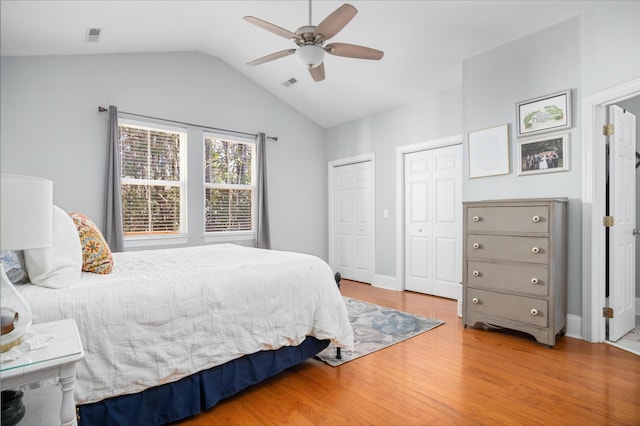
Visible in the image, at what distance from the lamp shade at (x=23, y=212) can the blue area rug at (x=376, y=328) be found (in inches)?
77.6

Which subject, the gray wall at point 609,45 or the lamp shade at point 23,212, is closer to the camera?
the lamp shade at point 23,212

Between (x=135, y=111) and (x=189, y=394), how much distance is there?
3534 mm

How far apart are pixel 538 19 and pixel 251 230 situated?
4.15 meters

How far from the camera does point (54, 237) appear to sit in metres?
1.64

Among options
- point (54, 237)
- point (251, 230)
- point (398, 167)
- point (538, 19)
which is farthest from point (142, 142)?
point (538, 19)

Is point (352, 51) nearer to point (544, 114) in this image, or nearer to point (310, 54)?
point (310, 54)

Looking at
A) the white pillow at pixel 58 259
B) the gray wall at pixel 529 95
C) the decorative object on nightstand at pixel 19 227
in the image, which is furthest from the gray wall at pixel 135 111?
the decorative object on nightstand at pixel 19 227

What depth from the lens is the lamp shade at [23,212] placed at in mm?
950

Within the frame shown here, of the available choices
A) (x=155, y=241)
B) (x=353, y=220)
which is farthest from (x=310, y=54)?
(x=353, y=220)

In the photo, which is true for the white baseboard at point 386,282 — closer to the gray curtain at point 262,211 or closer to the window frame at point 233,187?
the gray curtain at point 262,211

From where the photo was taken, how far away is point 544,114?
10.3 feet

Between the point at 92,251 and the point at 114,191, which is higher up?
the point at 114,191

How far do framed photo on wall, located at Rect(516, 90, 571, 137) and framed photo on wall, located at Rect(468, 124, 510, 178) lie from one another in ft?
0.56

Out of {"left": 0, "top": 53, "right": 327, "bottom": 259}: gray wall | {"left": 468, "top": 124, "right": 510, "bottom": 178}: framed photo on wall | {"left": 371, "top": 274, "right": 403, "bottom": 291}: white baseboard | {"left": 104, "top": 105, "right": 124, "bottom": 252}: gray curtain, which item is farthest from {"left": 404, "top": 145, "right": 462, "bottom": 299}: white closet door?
{"left": 104, "top": 105, "right": 124, "bottom": 252}: gray curtain
